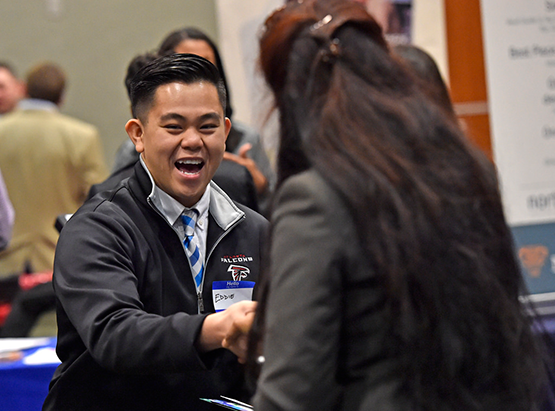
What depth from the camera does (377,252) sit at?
1.01 metres

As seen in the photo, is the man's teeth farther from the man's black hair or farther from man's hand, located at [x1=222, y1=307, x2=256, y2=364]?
man's hand, located at [x1=222, y1=307, x2=256, y2=364]

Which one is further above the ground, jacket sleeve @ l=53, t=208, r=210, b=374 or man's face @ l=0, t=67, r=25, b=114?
man's face @ l=0, t=67, r=25, b=114

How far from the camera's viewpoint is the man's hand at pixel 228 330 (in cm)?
127

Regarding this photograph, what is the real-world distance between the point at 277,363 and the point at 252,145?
7.29 ft

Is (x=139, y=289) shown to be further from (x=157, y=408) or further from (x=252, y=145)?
(x=252, y=145)

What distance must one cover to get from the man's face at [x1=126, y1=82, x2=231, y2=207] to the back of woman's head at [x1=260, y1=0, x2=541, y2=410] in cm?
57

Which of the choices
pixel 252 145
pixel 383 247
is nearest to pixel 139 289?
pixel 383 247

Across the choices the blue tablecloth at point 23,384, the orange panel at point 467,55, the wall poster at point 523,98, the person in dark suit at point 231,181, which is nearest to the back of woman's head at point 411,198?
the person in dark suit at point 231,181

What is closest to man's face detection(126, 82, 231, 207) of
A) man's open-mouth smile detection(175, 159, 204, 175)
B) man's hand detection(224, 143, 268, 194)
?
man's open-mouth smile detection(175, 159, 204, 175)

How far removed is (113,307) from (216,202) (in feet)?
1.53

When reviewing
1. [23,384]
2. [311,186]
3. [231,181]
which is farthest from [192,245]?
[23,384]

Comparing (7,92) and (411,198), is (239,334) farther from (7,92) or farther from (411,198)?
(7,92)

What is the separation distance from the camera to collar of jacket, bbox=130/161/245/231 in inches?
65.4

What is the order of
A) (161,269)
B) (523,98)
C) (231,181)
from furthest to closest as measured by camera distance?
1. (523,98)
2. (231,181)
3. (161,269)
